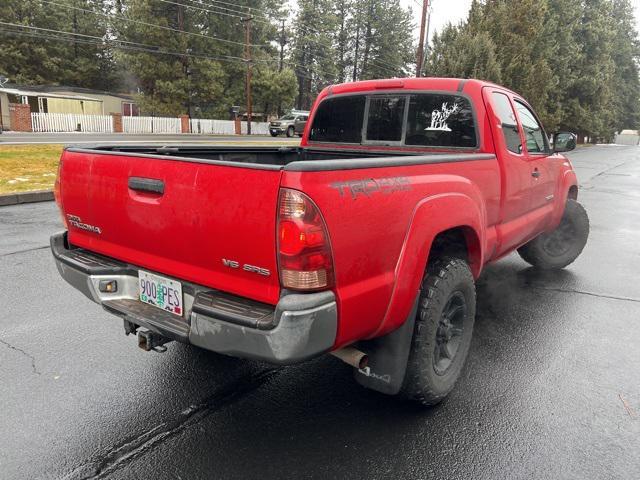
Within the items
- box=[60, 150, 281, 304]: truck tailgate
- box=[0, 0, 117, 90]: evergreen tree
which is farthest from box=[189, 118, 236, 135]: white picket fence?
box=[60, 150, 281, 304]: truck tailgate

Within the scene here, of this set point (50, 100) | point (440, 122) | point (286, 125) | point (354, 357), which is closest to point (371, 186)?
point (354, 357)

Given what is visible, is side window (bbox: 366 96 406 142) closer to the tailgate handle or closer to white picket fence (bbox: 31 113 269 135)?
the tailgate handle

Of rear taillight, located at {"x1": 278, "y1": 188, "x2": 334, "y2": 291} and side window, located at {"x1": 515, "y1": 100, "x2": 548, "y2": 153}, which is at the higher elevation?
side window, located at {"x1": 515, "y1": 100, "x2": 548, "y2": 153}

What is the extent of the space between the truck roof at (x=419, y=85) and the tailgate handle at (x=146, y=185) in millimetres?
2234

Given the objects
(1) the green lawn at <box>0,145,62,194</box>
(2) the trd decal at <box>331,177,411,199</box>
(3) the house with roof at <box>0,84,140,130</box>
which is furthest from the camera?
(3) the house with roof at <box>0,84,140,130</box>

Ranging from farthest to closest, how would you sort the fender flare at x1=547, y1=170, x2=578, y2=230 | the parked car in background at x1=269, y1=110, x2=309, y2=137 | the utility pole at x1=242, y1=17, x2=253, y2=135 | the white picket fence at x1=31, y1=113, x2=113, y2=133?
the parked car in background at x1=269, y1=110, x2=309, y2=137
the utility pole at x1=242, y1=17, x2=253, y2=135
the white picket fence at x1=31, y1=113, x2=113, y2=133
the fender flare at x1=547, y1=170, x2=578, y2=230

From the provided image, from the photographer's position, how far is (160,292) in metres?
2.38

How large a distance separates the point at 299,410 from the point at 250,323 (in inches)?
40.4

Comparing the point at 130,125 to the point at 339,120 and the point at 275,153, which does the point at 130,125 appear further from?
the point at 339,120

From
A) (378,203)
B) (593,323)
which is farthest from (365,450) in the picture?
(593,323)

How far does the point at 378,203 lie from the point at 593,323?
3.03 m

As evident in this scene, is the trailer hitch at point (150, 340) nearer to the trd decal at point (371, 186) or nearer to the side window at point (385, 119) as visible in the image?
the trd decal at point (371, 186)

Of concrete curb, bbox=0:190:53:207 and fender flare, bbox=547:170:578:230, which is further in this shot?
concrete curb, bbox=0:190:53:207

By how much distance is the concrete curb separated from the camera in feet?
27.6
